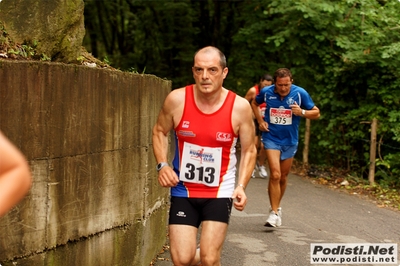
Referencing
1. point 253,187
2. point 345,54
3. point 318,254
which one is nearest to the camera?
point 318,254

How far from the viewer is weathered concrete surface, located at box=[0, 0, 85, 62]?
548cm

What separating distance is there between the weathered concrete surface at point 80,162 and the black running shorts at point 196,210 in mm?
730

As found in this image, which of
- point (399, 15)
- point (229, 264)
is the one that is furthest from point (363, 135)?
point (229, 264)

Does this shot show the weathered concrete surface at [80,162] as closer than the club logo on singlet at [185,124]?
Yes

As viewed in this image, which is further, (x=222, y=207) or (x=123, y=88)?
(x=123, y=88)

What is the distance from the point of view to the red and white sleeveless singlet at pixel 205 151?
188 inches

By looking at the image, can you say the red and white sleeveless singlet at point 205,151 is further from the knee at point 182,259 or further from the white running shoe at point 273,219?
the white running shoe at point 273,219

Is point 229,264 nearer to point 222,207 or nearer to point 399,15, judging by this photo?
point 222,207

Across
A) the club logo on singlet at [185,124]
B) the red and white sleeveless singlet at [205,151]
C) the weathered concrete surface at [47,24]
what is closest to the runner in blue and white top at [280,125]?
the weathered concrete surface at [47,24]

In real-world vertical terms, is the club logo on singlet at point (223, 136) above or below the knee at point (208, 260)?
above

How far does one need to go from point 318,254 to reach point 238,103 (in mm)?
3091

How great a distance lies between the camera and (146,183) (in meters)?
6.14

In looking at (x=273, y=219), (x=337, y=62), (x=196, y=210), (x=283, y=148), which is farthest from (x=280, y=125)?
(x=337, y=62)

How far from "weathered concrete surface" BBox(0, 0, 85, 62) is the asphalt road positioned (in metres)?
2.44
